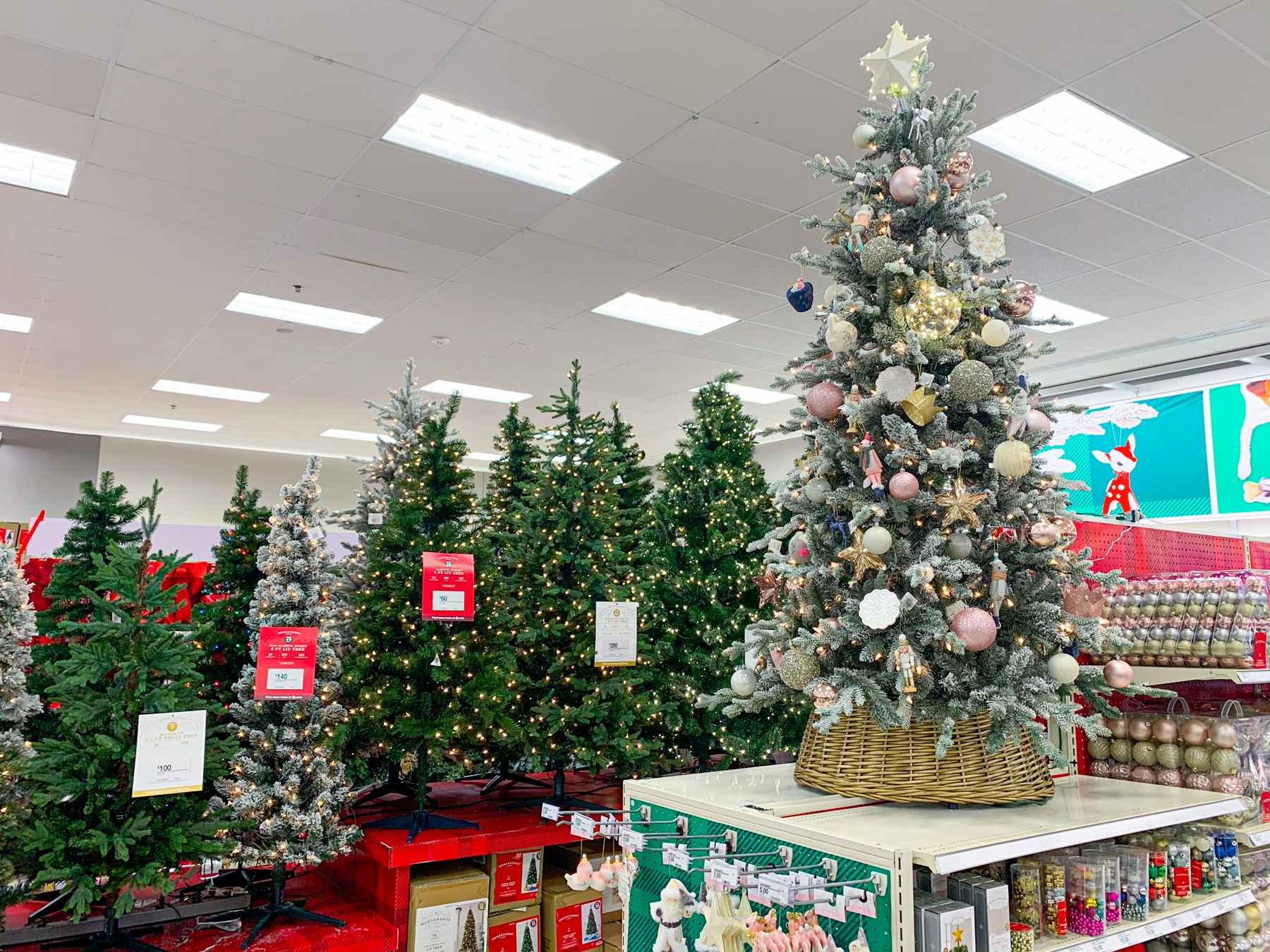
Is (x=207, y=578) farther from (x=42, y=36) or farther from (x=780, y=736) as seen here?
(x=780, y=736)

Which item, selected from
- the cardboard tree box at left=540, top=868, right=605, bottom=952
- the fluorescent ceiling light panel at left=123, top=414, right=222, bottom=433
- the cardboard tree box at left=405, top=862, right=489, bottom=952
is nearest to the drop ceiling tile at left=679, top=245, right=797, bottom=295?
the cardboard tree box at left=540, top=868, right=605, bottom=952

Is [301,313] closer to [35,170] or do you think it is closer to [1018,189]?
[35,170]

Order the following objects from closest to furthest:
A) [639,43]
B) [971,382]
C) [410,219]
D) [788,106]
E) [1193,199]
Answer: [971,382], [639,43], [788,106], [1193,199], [410,219]

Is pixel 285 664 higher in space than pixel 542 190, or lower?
lower

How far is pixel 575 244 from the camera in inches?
226

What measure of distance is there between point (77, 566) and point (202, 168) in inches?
99.1

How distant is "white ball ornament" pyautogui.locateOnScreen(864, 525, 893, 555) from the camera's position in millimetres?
2184

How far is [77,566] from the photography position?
3.09 meters

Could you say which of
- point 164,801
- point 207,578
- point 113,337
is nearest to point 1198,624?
point 164,801

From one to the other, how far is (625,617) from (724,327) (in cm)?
390

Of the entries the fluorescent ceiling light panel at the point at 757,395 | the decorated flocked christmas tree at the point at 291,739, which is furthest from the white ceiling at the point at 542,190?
the decorated flocked christmas tree at the point at 291,739

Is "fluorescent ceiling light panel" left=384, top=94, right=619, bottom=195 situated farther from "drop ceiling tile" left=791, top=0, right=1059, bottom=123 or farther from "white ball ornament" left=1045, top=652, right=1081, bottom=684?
"white ball ornament" left=1045, top=652, right=1081, bottom=684

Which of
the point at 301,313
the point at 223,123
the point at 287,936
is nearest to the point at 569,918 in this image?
the point at 287,936

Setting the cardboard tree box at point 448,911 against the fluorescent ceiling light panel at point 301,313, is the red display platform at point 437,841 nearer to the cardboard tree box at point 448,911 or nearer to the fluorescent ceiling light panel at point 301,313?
the cardboard tree box at point 448,911
